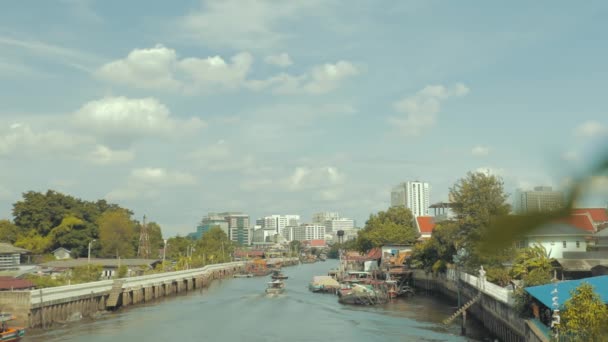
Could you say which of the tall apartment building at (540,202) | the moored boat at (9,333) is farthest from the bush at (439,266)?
the tall apartment building at (540,202)

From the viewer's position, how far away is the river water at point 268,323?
37.2m

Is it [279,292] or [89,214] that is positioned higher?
[89,214]

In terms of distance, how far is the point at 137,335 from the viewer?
37969 millimetres

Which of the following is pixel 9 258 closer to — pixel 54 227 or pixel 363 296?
pixel 54 227

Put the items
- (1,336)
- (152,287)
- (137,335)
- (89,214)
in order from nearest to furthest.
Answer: (1,336) → (137,335) → (152,287) → (89,214)

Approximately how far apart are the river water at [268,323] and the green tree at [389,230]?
30.0m

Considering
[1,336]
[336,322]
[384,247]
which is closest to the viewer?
[1,336]

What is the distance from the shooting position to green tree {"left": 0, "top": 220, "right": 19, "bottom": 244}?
91.8 metres

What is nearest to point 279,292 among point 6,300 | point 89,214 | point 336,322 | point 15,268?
point 336,322

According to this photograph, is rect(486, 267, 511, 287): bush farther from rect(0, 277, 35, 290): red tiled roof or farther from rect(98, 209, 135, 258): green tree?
rect(98, 209, 135, 258): green tree

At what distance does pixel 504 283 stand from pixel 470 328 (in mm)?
4409

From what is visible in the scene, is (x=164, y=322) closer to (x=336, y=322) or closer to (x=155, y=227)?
(x=336, y=322)

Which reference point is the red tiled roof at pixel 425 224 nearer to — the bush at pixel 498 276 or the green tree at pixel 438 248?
the green tree at pixel 438 248

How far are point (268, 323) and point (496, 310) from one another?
17077 mm
